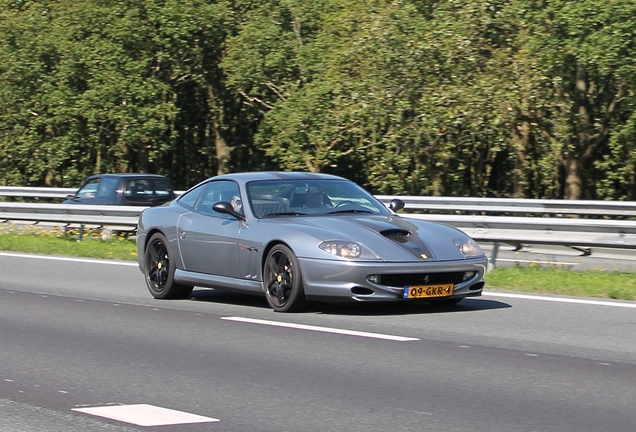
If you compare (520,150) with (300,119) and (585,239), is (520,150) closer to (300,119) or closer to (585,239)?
(300,119)

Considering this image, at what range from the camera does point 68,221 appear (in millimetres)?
21578

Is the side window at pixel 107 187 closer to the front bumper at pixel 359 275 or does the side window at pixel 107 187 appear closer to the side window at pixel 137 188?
the side window at pixel 137 188

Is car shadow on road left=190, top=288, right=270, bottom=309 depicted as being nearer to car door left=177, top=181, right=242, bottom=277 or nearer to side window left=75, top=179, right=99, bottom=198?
car door left=177, top=181, right=242, bottom=277

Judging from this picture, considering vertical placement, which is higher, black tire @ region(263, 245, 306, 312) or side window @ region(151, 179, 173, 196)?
side window @ region(151, 179, 173, 196)

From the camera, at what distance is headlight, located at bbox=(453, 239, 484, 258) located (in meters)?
10.2

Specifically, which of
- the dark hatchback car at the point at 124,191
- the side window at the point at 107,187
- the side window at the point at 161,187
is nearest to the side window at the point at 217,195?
the dark hatchback car at the point at 124,191

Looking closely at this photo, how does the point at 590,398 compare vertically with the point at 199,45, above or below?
below

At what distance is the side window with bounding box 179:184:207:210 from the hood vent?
2.57 meters

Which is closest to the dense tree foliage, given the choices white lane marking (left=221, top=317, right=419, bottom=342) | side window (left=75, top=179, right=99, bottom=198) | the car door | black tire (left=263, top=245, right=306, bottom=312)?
side window (left=75, top=179, right=99, bottom=198)

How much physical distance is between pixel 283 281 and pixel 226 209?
1048 mm

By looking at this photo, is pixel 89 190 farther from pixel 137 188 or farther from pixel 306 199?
pixel 306 199

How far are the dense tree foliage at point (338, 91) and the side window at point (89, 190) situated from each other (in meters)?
6.71

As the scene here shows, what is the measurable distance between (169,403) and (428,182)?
78.5 ft

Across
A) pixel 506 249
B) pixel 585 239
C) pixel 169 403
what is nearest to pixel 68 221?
pixel 506 249
